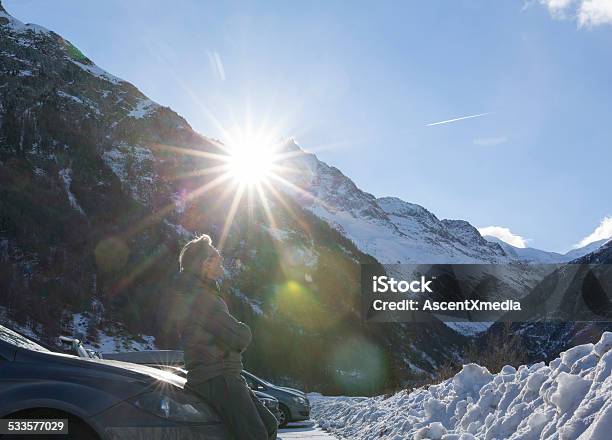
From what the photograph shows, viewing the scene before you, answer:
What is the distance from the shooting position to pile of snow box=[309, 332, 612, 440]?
4.08 m

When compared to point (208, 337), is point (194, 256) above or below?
above

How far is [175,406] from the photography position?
333 cm

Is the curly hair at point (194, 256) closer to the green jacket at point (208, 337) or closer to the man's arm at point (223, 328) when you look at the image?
the green jacket at point (208, 337)

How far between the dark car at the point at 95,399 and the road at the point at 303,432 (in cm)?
621

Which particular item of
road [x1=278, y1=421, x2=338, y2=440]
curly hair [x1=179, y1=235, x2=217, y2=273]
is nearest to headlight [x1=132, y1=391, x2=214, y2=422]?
curly hair [x1=179, y1=235, x2=217, y2=273]

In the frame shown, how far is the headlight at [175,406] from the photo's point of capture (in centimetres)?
322

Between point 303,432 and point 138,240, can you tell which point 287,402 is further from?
point 138,240

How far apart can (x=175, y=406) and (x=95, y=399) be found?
1.61 ft

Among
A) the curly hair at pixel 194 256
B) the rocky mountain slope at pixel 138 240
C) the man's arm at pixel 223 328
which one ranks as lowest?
the man's arm at pixel 223 328

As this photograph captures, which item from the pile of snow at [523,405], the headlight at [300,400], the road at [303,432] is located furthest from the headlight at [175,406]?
the headlight at [300,400]

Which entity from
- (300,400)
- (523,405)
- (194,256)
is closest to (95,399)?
(194,256)

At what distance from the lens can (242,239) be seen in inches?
2862

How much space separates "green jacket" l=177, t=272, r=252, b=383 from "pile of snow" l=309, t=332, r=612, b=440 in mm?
2435

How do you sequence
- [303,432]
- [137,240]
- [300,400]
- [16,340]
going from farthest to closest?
1. [137,240]
2. [300,400]
3. [303,432]
4. [16,340]
